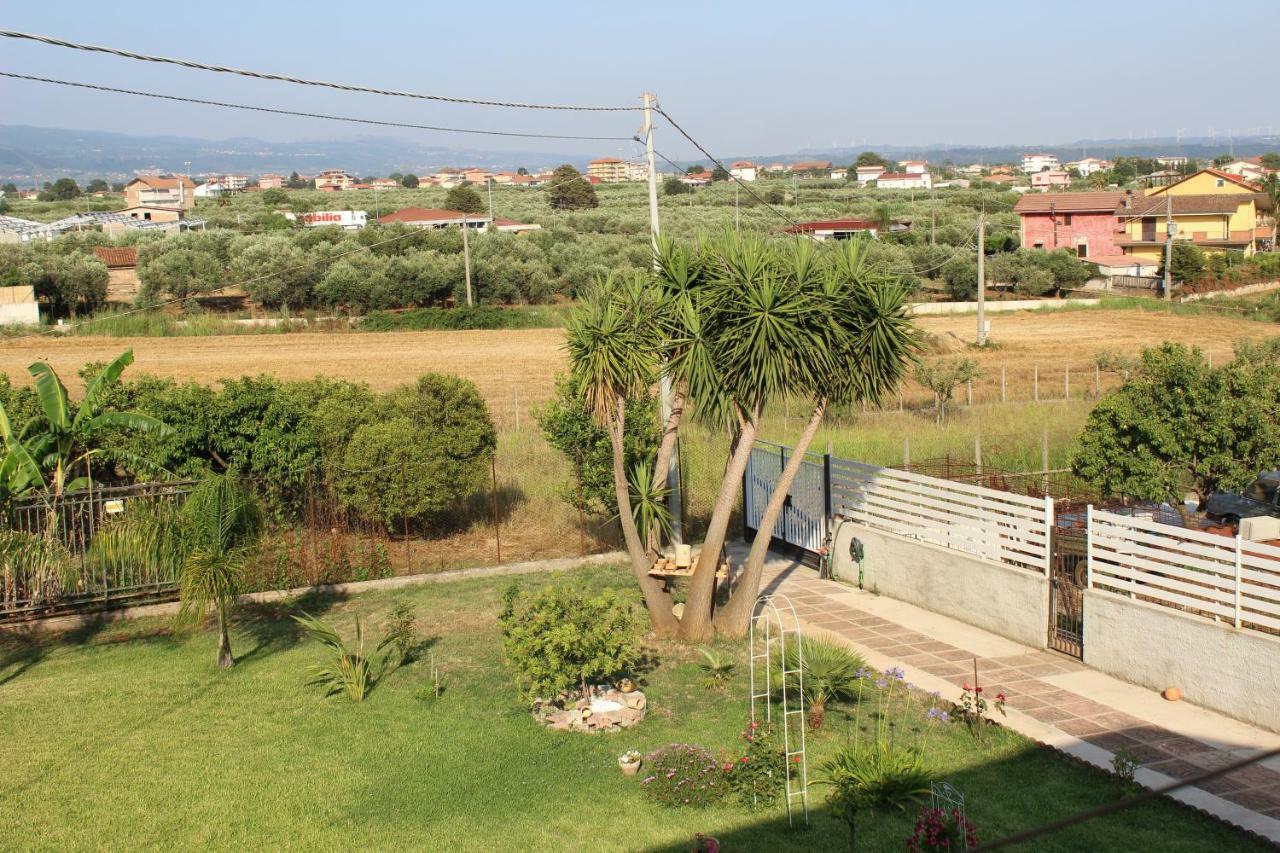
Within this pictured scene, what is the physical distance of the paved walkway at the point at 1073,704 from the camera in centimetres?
903

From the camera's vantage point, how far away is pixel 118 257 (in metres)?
57.5

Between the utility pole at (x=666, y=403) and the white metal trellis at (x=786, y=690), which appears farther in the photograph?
the utility pole at (x=666, y=403)

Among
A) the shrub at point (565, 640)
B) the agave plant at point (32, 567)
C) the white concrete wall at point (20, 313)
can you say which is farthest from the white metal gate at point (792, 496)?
the white concrete wall at point (20, 313)

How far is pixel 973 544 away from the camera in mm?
14062

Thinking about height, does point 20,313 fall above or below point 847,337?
below

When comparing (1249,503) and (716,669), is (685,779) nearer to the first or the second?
(716,669)

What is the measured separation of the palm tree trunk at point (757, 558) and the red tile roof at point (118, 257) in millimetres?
50399

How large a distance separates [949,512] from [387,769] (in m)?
7.82

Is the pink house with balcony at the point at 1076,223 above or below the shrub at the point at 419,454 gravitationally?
above

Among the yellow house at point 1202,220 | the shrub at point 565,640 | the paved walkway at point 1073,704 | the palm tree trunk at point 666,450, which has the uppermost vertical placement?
the yellow house at point 1202,220

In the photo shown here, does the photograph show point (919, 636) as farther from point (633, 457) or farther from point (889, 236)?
point (889, 236)

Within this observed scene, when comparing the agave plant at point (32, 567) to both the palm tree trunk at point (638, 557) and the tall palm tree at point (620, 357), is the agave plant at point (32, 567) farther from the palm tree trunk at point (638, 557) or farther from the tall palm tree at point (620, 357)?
the palm tree trunk at point (638, 557)

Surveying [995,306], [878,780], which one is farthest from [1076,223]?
[878,780]

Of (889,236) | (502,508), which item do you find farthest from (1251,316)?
(502,508)
